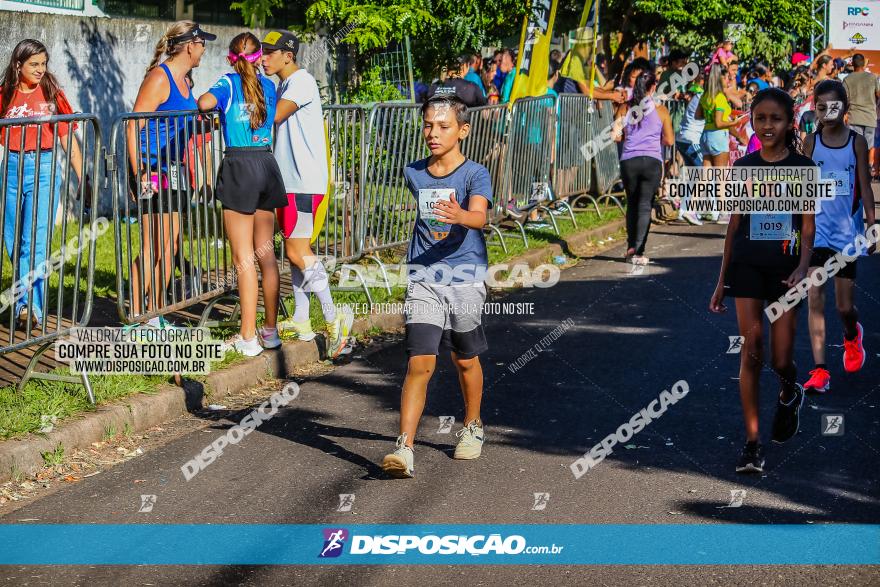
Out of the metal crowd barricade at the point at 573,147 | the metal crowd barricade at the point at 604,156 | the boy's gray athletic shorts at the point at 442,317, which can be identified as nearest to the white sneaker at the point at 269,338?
the boy's gray athletic shorts at the point at 442,317

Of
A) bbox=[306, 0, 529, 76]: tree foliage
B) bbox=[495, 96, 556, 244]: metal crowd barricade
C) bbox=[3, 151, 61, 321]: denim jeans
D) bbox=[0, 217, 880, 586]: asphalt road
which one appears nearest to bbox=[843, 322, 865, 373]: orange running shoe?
bbox=[0, 217, 880, 586]: asphalt road

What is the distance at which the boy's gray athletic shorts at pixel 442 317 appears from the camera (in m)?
6.09

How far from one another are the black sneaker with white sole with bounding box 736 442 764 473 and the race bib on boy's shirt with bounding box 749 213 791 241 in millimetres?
994

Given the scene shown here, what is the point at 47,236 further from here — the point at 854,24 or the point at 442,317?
the point at 854,24

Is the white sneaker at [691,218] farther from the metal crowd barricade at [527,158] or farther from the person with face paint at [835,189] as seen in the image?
the person with face paint at [835,189]

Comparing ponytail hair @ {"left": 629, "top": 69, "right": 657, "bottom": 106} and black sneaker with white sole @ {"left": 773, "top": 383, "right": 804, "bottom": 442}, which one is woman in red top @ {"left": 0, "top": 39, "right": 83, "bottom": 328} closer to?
black sneaker with white sole @ {"left": 773, "top": 383, "right": 804, "bottom": 442}

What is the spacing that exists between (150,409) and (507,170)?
6.89 m

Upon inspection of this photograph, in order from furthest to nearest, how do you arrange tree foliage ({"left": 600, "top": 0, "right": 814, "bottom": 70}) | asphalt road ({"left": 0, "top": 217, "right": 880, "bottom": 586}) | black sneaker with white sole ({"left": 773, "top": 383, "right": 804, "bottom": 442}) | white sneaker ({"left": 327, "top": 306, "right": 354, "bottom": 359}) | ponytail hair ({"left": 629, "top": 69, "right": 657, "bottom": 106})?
tree foliage ({"left": 600, "top": 0, "right": 814, "bottom": 70}) → ponytail hair ({"left": 629, "top": 69, "right": 657, "bottom": 106}) → white sneaker ({"left": 327, "top": 306, "right": 354, "bottom": 359}) → black sneaker with white sole ({"left": 773, "top": 383, "right": 804, "bottom": 442}) → asphalt road ({"left": 0, "top": 217, "right": 880, "bottom": 586})

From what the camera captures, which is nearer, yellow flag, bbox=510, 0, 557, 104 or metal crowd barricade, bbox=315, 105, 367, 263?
metal crowd barricade, bbox=315, 105, 367, 263

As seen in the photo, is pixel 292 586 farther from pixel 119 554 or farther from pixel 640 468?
pixel 640 468

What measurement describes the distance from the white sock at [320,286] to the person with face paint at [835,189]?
3137mm

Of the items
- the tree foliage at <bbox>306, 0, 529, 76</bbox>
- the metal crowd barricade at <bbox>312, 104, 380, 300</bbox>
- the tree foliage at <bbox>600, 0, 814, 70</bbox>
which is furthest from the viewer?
the tree foliage at <bbox>600, 0, 814, 70</bbox>

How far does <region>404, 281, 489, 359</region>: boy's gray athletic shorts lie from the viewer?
6.09m

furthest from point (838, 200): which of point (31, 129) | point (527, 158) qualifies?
point (527, 158)
